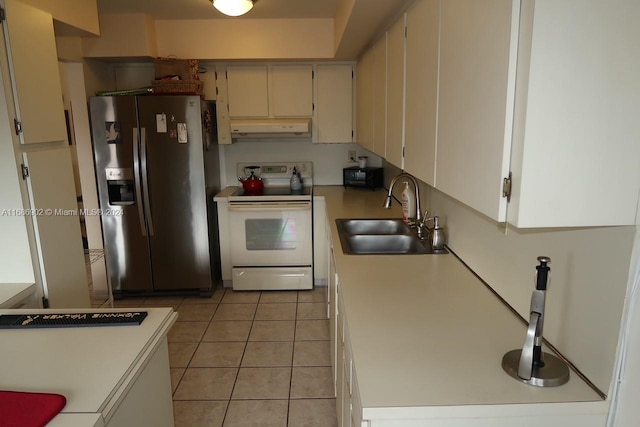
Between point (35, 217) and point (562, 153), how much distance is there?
220 centimetres

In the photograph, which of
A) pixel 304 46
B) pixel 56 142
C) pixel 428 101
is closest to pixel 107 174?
pixel 56 142

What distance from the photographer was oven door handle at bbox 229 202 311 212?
3.77 meters

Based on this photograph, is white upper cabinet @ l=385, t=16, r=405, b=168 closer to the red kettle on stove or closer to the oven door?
the oven door

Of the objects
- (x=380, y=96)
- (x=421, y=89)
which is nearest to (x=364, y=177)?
(x=380, y=96)

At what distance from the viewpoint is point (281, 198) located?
3.82m

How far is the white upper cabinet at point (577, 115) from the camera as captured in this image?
846mm

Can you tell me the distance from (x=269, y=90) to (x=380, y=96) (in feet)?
5.18

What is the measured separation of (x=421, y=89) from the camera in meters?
1.68

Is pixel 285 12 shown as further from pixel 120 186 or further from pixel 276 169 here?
pixel 120 186

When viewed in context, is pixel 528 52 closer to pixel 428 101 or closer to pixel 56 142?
pixel 428 101

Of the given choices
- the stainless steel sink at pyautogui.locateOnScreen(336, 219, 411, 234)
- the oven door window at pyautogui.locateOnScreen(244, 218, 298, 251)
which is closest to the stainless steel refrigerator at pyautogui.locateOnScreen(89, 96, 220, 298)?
the oven door window at pyautogui.locateOnScreen(244, 218, 298, 251)

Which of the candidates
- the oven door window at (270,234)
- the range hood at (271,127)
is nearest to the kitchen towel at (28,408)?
the oven door window at (270,234)

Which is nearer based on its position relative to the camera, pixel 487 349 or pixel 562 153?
pixel 562 153

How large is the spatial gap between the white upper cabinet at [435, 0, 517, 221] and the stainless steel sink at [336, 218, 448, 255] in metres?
0.93
